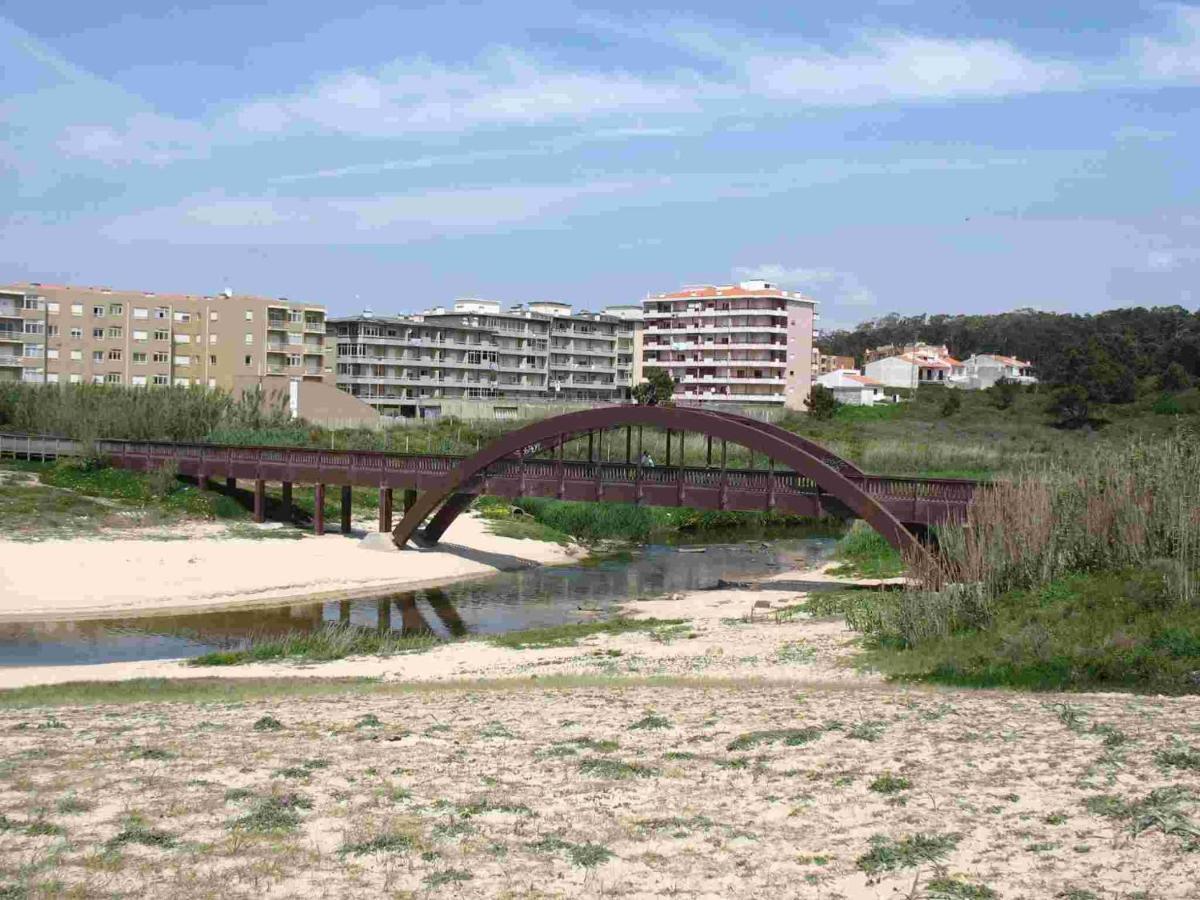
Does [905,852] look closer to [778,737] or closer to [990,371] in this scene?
[778,737]

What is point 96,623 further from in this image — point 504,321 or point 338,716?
point 504,321

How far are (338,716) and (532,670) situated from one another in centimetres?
693

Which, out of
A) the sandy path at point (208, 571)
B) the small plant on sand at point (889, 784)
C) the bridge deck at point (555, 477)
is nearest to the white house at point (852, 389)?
the sandy path at point (208, 571)

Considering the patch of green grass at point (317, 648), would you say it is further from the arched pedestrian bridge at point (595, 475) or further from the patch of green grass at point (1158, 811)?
the patch of green grass at point (1158, 811)

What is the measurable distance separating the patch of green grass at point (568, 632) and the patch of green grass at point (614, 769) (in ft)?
42.9

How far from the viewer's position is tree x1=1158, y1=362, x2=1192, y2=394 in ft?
314

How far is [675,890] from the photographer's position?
8.93 metres

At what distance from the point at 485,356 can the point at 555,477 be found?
7485 cm

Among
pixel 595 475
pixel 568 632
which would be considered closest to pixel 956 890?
pixel 568 632

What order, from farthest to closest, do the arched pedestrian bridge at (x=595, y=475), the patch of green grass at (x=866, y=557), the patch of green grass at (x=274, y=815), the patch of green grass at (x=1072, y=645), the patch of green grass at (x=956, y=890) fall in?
the patch of green grass at (x=866, y=557) → the arched pedestrian bridge at (x=595, y=475) → the patch of green grass at (x=1072, y=645) → the patch of green grass at (x=274, y=815) → the patch of green grass at (x=956, y=890)

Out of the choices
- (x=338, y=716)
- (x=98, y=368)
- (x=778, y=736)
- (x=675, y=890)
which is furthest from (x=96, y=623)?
(x=98, y=368)

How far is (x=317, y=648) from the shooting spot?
25.3 meters

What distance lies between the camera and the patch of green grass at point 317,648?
24.6m

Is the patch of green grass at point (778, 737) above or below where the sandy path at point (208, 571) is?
above
